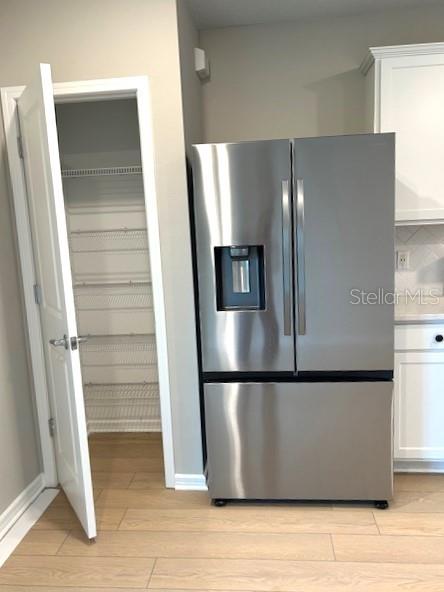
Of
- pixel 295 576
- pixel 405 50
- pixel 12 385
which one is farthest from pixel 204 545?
pixel 405 50

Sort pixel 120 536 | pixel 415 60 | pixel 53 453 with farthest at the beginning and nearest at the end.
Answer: pixel 53 453, pixel 415 60, pixel 120 536

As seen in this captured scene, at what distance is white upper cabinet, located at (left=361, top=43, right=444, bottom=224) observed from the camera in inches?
97.6

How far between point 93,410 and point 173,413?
117cm

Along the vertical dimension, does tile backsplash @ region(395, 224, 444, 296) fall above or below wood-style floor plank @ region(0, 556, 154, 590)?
above

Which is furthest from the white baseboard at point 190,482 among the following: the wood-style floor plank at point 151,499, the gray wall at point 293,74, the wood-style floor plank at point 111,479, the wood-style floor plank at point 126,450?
the gray wall at point 293,74

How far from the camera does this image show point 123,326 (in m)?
3.33

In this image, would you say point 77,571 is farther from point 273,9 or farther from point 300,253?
point 273,9

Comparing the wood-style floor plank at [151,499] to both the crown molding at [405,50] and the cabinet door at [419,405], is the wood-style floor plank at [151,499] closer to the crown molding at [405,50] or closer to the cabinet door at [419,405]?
the cabinet door at [419,405]

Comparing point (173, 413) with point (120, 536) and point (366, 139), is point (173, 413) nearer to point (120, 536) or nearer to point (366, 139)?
point (120, 536)

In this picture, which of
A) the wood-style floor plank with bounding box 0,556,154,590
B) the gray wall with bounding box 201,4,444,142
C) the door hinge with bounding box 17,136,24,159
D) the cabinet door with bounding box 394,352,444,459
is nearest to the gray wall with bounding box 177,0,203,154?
the gray wall with bounding box 201,4,444,142

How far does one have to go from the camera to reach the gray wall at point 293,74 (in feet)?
9.23

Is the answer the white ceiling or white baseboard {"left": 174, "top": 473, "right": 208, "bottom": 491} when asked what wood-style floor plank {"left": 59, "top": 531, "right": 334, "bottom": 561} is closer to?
white baseboard {"left": 174, "top": 473, "right": 208, "bottom": 491}

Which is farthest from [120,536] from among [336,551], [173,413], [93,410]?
[93,410]

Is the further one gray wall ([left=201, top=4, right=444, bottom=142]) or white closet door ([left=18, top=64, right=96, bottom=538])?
gray wall ([left=201, top=4, right=444, bottom=142])
